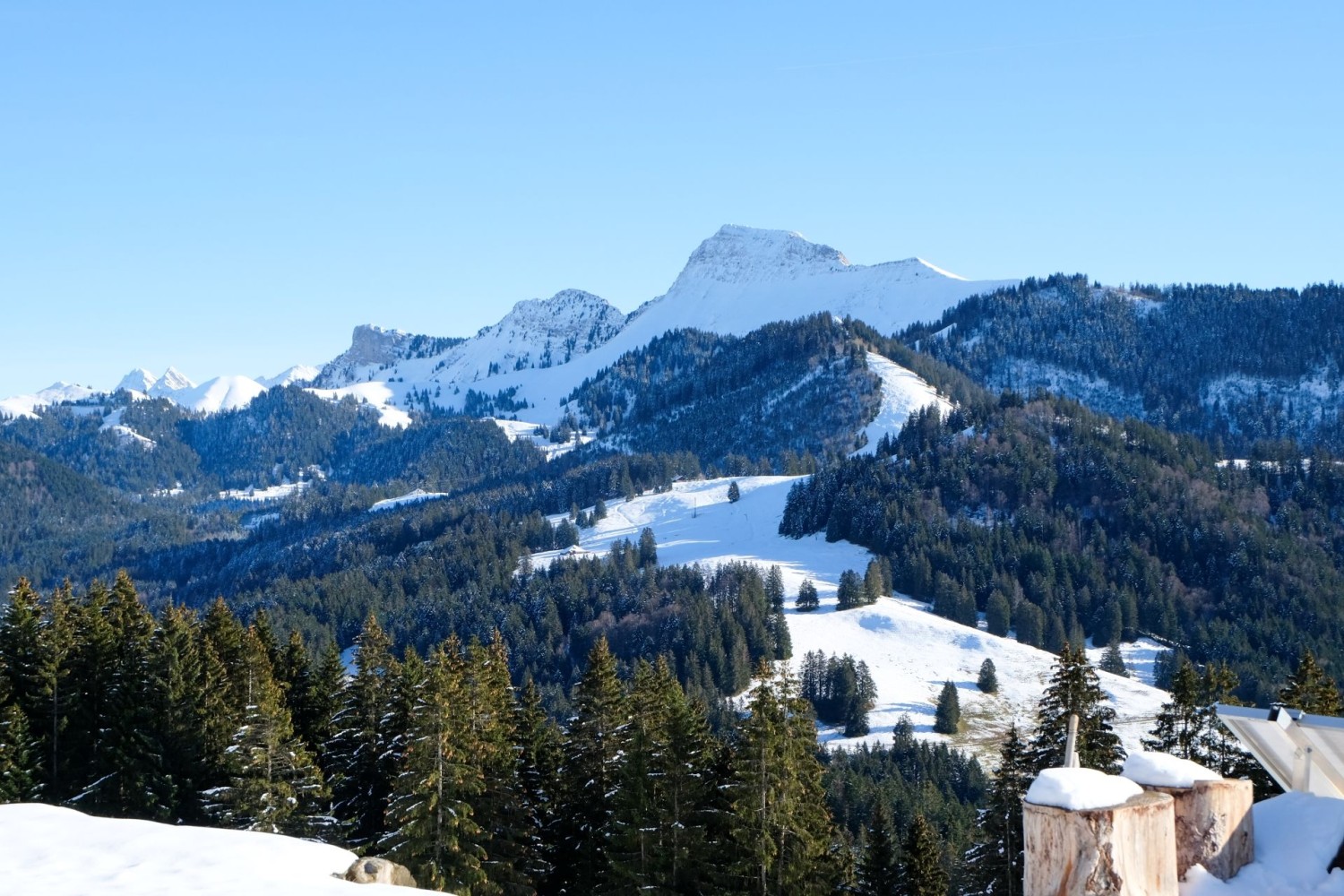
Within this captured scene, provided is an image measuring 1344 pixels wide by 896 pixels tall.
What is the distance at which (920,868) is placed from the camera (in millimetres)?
40781

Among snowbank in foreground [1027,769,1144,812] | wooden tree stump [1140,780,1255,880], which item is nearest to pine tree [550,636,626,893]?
wooden tree stump [1140,780,1255,880]

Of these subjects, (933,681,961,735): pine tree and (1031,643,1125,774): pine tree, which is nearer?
(1031,643,1125,774): pine tree

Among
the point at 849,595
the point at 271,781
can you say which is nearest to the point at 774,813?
the point at 271,781

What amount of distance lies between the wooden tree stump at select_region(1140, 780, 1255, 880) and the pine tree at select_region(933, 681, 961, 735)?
122999 millimetres

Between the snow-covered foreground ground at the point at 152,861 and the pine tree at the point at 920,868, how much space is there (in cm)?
2653

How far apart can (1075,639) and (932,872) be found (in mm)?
134685

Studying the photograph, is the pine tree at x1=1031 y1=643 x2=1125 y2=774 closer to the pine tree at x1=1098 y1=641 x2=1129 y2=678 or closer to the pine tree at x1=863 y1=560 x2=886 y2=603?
the pine tree at x1=1098 y1=641 x2=1129 y2=678

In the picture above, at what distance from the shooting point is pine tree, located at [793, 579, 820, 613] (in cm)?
16912

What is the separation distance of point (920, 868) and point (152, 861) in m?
29.7

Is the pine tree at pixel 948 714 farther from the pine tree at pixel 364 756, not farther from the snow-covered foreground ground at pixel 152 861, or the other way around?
the snow-covered foreground ground at pixel 152 861

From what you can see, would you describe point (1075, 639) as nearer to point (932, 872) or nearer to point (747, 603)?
point (747, 603)

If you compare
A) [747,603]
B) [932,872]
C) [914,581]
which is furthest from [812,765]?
[914,581]

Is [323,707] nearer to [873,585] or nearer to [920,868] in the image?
[920,868]

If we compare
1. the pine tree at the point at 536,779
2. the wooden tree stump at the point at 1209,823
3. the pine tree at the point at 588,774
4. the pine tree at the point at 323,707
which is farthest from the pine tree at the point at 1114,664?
the wooden tree stump at the point at 1209,823
